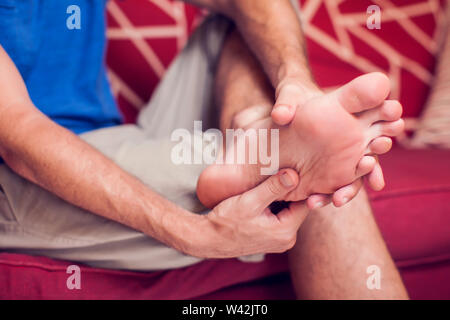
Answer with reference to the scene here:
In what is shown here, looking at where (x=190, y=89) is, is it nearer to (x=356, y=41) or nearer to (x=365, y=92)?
(x=365, y=92)

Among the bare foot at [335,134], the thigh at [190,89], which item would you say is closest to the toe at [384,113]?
the bare foot at [335,134]

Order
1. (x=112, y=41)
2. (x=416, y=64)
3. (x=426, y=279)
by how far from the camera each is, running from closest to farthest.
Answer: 1. (x=426, y=279)
2. (x=112, y=41)
3. (x=416, y=64)

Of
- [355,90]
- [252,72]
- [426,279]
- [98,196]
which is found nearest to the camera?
[355,90]

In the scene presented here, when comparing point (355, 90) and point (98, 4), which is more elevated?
point (98, 4)

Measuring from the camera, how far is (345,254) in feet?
1.70

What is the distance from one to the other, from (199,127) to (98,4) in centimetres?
29

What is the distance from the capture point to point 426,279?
2.43ft

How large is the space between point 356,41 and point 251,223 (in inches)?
31.5

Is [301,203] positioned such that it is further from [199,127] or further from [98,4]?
[98,4]

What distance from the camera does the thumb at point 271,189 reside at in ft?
1.41

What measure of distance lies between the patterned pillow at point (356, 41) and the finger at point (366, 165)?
0.66m

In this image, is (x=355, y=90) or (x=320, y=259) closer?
(x=355, y=90)

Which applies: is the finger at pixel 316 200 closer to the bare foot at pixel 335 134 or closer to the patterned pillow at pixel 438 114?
the bare foot at pixel 335 134
